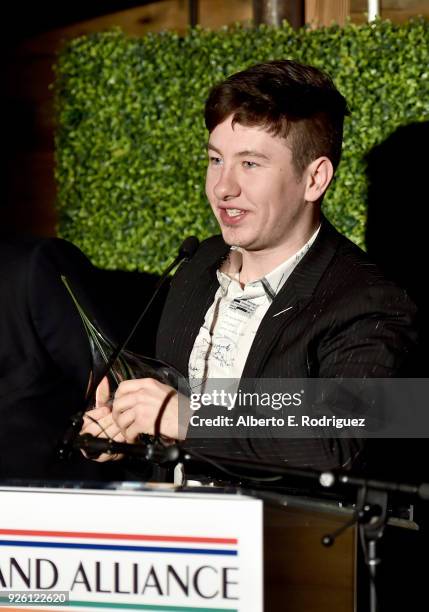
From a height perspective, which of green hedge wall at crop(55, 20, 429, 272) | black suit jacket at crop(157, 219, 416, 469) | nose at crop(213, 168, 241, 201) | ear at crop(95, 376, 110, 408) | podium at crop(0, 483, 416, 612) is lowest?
podium at crop(0, 483, 416, 612)

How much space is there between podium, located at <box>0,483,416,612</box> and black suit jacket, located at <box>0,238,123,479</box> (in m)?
1.14

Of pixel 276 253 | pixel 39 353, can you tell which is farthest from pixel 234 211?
pixel 39 353

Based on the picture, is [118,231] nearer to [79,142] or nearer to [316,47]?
[79,142]

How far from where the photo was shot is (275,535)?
6.15 ft

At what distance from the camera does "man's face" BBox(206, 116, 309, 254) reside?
2.56 meters

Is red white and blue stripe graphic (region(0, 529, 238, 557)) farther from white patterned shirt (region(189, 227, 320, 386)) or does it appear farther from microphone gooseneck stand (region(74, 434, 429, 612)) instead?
white patterned shirt (region(189, 227, 320, 386))

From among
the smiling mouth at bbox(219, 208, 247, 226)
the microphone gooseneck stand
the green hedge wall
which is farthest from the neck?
the green hedge wall

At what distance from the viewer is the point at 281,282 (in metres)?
2.68

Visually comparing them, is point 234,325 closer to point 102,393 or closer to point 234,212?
point 234,212

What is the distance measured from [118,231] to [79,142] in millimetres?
492

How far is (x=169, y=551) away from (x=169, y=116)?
3.19 meters

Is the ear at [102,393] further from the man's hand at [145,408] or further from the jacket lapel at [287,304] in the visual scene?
the jacket lapel at [287,304]

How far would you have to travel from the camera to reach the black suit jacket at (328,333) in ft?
7.75

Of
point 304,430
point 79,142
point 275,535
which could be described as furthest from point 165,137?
point 275,535
